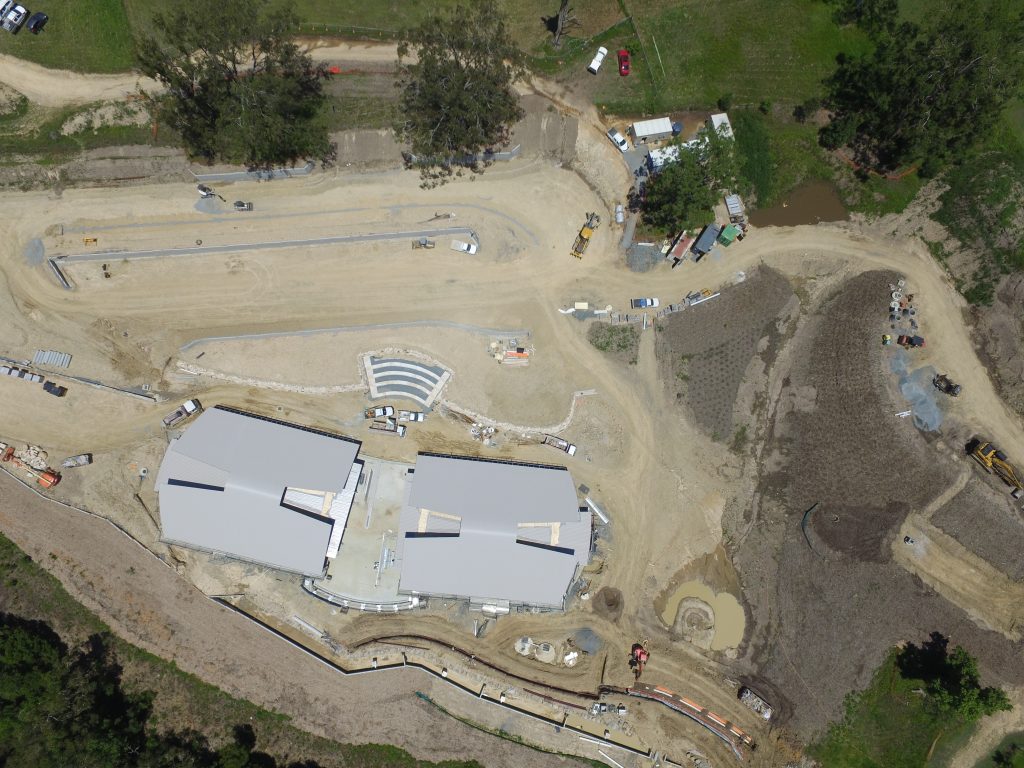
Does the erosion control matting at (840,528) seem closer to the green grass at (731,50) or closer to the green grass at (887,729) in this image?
the green grass at (887,729)

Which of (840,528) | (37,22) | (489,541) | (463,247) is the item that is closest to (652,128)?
(463,247)

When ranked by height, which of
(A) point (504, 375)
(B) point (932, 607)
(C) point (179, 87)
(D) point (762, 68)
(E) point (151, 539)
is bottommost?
(E) point (151, 539)

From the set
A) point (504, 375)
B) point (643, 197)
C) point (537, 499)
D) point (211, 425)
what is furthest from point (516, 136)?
point (211, 425)

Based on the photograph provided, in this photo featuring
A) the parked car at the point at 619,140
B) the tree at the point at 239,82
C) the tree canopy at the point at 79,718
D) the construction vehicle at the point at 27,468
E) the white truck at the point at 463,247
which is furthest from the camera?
the parked car at the point at 619,140

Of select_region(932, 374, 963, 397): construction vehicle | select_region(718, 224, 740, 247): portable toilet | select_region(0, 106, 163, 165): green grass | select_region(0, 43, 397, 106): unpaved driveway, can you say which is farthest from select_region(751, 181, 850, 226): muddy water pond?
select_region(0, 43, 397, 106): unpaved driveway

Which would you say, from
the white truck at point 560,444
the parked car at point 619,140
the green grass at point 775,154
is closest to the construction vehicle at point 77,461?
the white truck at point 560,444

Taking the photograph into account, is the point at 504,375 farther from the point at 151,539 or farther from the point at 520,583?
the point at 151,539
